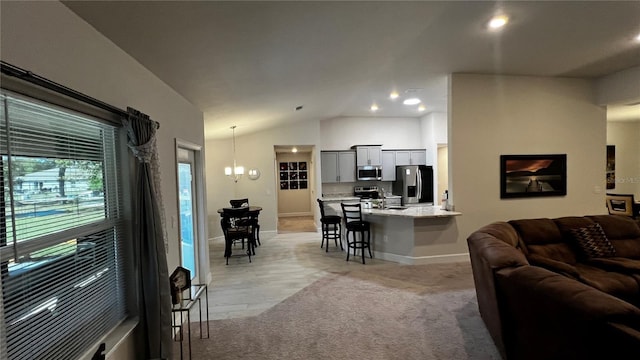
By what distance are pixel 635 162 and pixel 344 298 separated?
8.87m

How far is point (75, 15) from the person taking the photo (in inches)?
65.1

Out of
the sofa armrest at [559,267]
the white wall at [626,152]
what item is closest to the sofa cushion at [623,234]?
the sofa armrest at [559,267]

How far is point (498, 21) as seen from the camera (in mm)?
2947

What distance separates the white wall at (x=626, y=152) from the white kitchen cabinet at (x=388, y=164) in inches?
210

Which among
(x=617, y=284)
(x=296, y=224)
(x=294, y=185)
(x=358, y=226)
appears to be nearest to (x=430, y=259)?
(x=358, y=226)

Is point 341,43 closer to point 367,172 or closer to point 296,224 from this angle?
point 367,172

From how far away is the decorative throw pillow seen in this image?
3.25 metres

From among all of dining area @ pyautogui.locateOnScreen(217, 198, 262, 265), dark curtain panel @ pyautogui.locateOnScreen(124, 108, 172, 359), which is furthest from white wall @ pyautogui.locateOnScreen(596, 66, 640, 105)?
dark curtain panel @ pyautogui.locateOnScreen(124, 108, 172, 359)

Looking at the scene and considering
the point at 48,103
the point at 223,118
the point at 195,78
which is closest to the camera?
the point at 48,103

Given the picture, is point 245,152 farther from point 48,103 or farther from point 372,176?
point 48,103

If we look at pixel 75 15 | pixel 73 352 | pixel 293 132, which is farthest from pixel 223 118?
pixel 73 352

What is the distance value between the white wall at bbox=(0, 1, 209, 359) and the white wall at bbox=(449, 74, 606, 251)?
161 inches

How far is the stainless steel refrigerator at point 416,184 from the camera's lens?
757cm

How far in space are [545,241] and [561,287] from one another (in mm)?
2079
